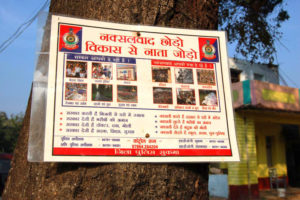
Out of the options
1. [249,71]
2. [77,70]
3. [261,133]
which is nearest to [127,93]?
[77,70]

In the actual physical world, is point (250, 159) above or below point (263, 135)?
below

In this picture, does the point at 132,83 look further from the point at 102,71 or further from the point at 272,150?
the point at 272,150

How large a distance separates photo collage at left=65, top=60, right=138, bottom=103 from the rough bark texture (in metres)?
0.26

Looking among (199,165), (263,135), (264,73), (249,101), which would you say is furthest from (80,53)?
(264,73)

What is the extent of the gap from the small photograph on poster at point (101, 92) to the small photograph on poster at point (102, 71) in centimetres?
4

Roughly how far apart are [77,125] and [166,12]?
0.73 m

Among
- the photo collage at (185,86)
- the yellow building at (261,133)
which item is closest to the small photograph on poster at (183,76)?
the photo collage at (185,86)

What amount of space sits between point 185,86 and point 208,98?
138 millimetres

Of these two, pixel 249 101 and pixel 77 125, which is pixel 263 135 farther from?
pixel 77 125

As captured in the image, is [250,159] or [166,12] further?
[250,159]

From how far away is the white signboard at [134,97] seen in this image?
1.27 metres

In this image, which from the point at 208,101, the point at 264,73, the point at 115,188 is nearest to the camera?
the point at 115,188

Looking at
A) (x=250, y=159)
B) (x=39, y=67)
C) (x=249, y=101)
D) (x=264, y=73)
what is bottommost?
(x=250, y=159)

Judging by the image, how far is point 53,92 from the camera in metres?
1.29
